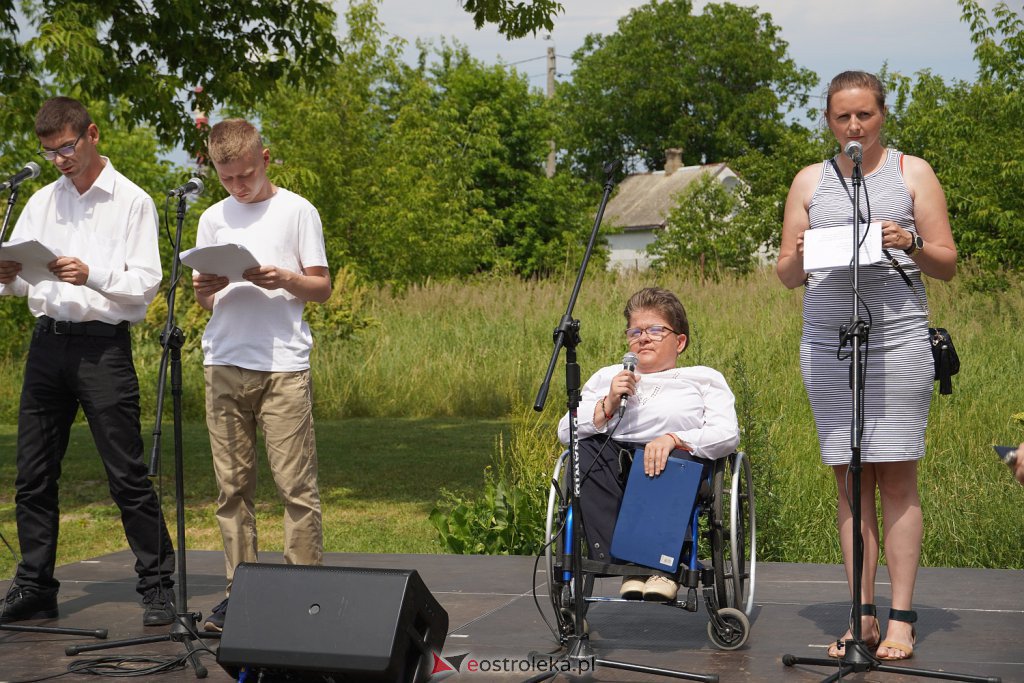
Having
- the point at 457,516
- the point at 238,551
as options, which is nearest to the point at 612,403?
the point at 238,551

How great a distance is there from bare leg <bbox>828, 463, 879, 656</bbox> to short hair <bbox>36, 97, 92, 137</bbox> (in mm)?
3146

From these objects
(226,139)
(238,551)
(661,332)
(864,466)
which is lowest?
(238,551)

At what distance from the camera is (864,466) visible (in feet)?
14.4

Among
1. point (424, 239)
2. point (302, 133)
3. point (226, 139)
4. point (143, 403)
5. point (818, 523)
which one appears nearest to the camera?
point (226, 139)

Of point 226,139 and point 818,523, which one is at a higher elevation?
point 226,139

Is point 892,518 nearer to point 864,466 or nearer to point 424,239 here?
point 864,466

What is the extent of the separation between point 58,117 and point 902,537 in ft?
11.5

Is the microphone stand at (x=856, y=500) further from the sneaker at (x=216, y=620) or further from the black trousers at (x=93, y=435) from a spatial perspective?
the black trousers at (x=93, y=435)

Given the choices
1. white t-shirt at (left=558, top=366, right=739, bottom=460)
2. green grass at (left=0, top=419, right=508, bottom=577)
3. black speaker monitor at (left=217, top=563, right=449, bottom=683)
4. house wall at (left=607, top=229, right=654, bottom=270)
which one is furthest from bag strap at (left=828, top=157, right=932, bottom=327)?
house wall at (left=607, top=229, right=654, bottom=270)

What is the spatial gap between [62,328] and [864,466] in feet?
9.97

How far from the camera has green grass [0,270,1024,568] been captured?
7.02 m

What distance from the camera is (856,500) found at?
13.0 ft

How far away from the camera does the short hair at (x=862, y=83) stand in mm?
4156

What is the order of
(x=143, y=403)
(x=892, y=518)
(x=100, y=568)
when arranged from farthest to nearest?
(x=143, y=403) < (x=100, y=568) < (x=892, y=518)
